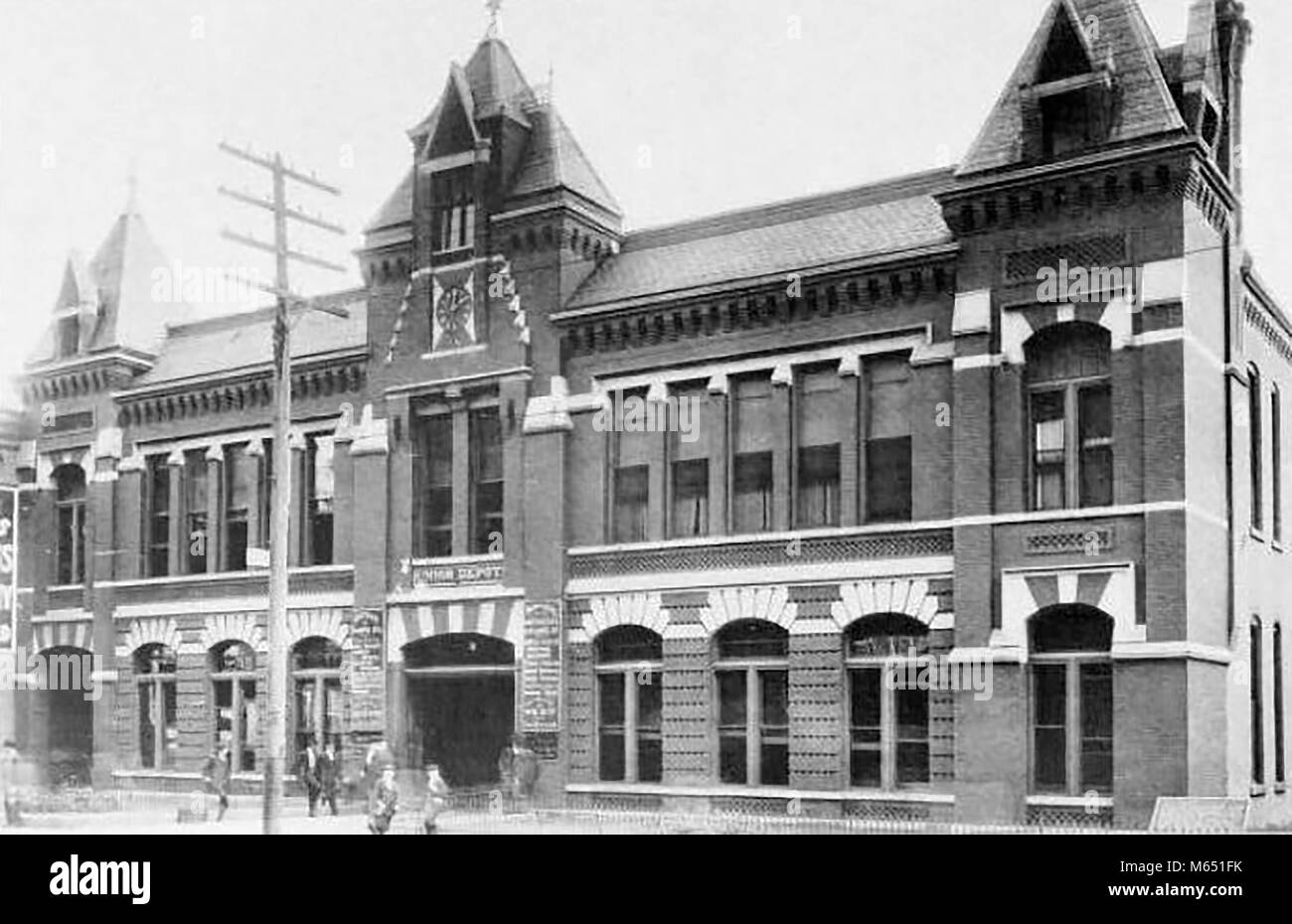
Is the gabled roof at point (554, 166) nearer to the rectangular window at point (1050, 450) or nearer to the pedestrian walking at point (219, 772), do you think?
the rectangular window at point (1050, 450)

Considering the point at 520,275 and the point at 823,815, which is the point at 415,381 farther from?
the point at 823,815

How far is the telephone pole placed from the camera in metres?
20.0

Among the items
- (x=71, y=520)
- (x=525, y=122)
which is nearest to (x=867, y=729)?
(x=525, y=122)

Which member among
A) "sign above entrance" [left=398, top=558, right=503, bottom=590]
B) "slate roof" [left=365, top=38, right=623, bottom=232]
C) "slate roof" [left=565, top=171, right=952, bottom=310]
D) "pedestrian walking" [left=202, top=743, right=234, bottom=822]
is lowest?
"pedestrian walking" [left=202, top=743, right=234, bottom=822]

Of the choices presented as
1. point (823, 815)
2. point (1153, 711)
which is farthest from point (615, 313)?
point (1153, 711)

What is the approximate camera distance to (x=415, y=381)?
1085 inches

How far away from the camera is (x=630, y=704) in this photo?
25406 millimetres

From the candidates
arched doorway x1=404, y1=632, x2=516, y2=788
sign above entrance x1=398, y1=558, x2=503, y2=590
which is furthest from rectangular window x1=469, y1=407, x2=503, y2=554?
arched doorway x1=404, y1=632, x2=516, y2=788

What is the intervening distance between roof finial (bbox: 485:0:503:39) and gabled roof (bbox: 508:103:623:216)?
4.69 feet

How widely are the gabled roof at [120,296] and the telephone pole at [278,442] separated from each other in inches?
437

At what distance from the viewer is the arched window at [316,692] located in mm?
28547

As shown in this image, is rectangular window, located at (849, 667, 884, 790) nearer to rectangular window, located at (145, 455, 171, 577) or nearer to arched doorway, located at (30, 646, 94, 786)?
rectangular window, located at (145, 455, 171, 577)

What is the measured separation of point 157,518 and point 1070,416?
17.3 meters

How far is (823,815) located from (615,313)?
27.2 feet
